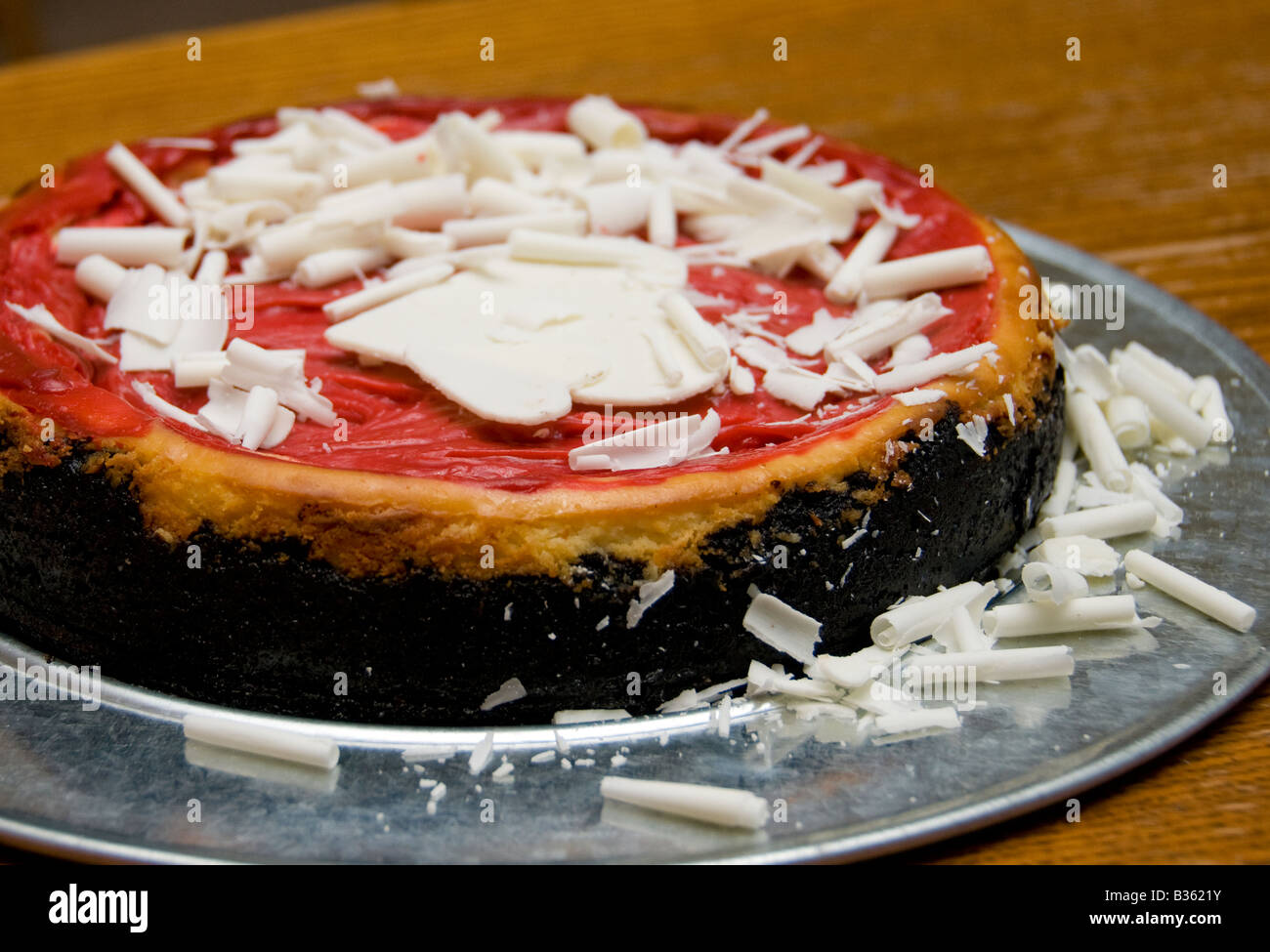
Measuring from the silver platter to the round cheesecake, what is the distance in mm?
86

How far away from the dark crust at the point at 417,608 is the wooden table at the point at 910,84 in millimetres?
1446

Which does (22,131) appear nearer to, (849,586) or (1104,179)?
(1104,179)

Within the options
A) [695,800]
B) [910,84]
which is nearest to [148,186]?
[695,800]

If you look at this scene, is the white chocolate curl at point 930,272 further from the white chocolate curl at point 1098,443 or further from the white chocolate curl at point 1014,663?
the white chocolate curl at point 1014,663

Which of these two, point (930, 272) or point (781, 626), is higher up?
point (930, 272)

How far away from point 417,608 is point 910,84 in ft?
9.92

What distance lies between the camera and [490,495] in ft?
6.32

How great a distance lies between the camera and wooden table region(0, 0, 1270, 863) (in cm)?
363

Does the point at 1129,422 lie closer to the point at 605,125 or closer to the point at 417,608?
the point at 605,125

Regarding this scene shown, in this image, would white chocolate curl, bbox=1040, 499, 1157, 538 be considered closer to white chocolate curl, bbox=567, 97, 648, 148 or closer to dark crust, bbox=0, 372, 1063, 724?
dark crust, bbox=0, 372, 1063, 724

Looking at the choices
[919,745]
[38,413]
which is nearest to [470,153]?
[38,413]

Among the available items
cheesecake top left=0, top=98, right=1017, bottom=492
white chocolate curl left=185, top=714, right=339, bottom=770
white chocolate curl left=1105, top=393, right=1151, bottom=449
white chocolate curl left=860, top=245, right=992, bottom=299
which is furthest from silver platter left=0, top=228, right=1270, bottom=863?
white chocolate curl left=860, top=245, right=992, bottom=299

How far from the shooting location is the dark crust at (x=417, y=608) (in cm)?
193

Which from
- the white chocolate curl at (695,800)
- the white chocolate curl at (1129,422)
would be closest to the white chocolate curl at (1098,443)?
the white chocolate curl at (1129,422)
